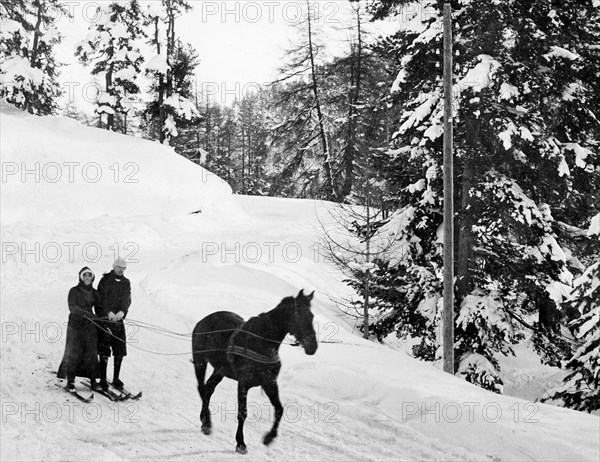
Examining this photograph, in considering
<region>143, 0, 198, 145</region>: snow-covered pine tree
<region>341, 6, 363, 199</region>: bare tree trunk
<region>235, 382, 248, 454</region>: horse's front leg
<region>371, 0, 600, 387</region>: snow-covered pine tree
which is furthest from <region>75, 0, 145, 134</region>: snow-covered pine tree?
<region>235, 382, 248, 454</region>: horse's front leg

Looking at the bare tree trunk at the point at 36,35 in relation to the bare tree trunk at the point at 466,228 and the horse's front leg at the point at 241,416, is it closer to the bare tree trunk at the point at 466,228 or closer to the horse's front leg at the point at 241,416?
the bare tree trunk at the point at 466,228

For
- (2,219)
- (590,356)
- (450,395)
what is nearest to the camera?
(450,395)

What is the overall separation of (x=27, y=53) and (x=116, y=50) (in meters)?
4.99

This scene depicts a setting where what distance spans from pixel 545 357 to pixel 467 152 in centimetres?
550

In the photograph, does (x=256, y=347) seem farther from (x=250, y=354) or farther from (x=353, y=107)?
(x=353, y=107)

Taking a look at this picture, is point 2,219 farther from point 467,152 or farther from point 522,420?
point 522,420

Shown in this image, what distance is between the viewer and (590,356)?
31.9ft

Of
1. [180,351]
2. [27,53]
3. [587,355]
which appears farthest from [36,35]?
[587,355]

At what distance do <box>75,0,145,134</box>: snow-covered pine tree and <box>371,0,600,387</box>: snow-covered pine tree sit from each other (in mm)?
22511

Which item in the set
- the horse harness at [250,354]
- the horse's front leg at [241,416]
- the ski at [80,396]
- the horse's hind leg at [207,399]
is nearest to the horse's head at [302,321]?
the horse harness at [250,354]

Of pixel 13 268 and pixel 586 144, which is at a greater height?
pixel 586 144

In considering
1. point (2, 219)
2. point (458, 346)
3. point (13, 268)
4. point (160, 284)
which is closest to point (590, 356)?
point (458, 346)

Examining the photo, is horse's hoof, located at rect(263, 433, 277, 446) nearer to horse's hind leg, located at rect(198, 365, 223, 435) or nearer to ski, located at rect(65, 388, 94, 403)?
horse's hind leg, located at rect(198, 365, 223, 435)

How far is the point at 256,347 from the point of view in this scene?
Result: 684 centimetres
